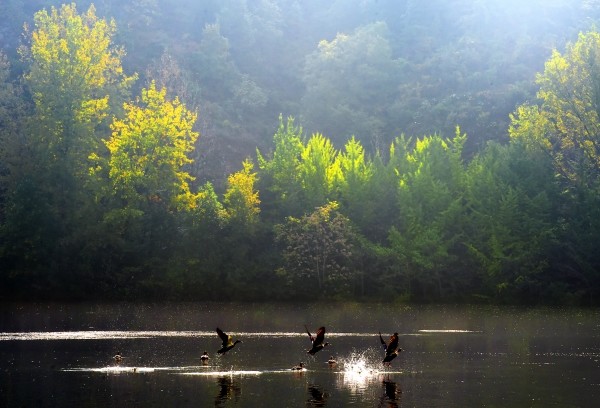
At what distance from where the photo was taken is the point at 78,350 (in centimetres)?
4372

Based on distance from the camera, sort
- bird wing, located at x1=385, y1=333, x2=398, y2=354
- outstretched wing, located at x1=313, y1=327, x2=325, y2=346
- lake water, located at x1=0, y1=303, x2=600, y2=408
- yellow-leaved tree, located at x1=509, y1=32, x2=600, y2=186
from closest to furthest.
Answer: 1. lake water, located at x1=0, y1=303, x2=600, y2=408
2. bird wing, located at x1=385, y1=333, x2=398, y2=354
3. outstretched wing, located at x1=313, y1=327, x2=325, y2=346
4. yellow-leaved tree, located at x1=509, y1=32, x2=600, y2=186

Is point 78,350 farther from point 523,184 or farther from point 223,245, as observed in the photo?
point 523,184

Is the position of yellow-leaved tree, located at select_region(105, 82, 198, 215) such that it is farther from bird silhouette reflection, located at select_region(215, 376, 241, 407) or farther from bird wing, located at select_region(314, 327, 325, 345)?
bird silhouette reflection, located at select_region(215, 376, 241, 407)

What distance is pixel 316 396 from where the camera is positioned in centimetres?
3120

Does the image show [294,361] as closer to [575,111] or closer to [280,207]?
[280,207]

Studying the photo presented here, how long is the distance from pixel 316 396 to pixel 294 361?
369 inches

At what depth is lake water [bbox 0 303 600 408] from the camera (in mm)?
30859

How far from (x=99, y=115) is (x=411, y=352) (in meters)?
56.0

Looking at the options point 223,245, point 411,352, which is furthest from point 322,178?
point 411,352

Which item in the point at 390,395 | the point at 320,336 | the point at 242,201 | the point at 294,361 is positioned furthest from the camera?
the point at 242,201

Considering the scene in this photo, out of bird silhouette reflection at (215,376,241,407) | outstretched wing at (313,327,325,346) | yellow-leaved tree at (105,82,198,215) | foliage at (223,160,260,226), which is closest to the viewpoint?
bird silhouette reflection at (215,376,241,407)

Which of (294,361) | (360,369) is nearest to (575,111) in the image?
(294,361)

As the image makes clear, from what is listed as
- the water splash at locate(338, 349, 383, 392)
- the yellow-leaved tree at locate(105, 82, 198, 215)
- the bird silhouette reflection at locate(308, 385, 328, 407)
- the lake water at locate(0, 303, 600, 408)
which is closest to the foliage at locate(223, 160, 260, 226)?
the yellow-leaved tree at locate(105, 82, 198, 215)

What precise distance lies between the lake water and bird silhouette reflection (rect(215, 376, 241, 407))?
6 cm
